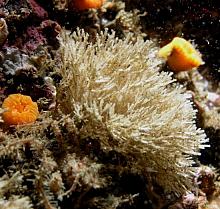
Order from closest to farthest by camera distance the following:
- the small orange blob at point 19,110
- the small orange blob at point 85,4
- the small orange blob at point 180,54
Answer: the small orange blob at point 19,110 → the small orange blob at point 85,4 → the small orange blob at point 180,54

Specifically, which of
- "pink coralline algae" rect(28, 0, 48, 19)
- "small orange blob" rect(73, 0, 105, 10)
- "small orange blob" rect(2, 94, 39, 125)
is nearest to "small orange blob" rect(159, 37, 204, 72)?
"small orange blob" rect(73, 0, 105, 10)

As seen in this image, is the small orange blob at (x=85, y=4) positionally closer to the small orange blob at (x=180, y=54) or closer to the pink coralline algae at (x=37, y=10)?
the pink coralline algae at (x=37, y=10)

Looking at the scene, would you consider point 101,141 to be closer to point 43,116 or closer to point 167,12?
point 43,116

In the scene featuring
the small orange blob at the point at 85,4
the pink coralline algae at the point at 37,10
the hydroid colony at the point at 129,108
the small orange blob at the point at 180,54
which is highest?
the small orange blob at the point at 85,4

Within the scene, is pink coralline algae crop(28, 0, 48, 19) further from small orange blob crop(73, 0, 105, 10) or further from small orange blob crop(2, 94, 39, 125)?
small orange blob crop(2, 94, 39, 125)

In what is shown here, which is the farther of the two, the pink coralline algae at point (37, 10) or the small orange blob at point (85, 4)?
the small orange blob at point (85, 4)

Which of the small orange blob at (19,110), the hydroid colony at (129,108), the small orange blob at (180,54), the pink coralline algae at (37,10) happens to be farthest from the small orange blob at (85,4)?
the small orange blob at (19,110)
